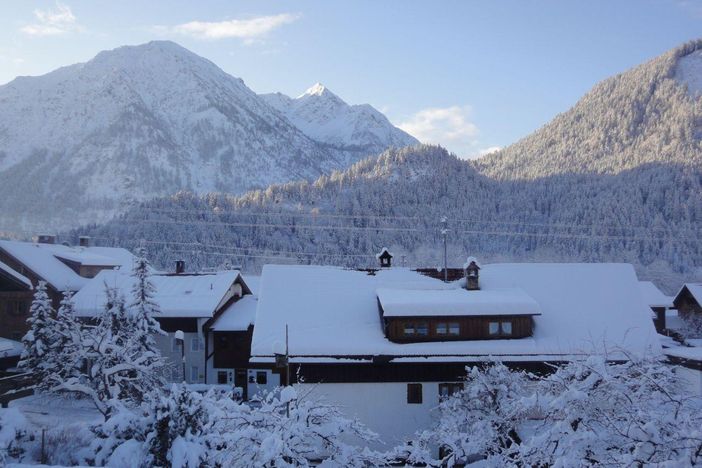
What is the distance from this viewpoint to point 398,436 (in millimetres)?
23812

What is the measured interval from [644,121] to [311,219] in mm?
109660

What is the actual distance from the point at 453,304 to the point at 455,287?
154 inches

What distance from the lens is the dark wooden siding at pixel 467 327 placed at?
2538cm

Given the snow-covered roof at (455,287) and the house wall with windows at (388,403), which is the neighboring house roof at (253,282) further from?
the house wall with windows at (388,403)

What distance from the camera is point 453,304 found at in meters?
25.7

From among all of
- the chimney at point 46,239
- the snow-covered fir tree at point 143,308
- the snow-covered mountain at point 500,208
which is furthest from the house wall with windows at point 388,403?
the snow-covered mountain at point 500,208

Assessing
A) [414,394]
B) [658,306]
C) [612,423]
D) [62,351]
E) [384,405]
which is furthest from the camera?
[658,306]

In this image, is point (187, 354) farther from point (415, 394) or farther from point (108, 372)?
point (415, 394)

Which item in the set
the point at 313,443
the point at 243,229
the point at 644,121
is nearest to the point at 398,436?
the point at 313,443

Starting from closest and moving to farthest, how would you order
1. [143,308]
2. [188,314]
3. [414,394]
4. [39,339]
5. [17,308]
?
[414,394]
[39,339]
[143,308]
[188,314]
[17,308]

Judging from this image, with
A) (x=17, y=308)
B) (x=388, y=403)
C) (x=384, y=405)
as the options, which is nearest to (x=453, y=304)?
(x=388, y=403)

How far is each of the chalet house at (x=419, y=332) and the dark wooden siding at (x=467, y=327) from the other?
0.04 meters

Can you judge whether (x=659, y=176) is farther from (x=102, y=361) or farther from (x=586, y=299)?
(x=102, y=361)

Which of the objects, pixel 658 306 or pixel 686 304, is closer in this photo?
pixel 658 306
